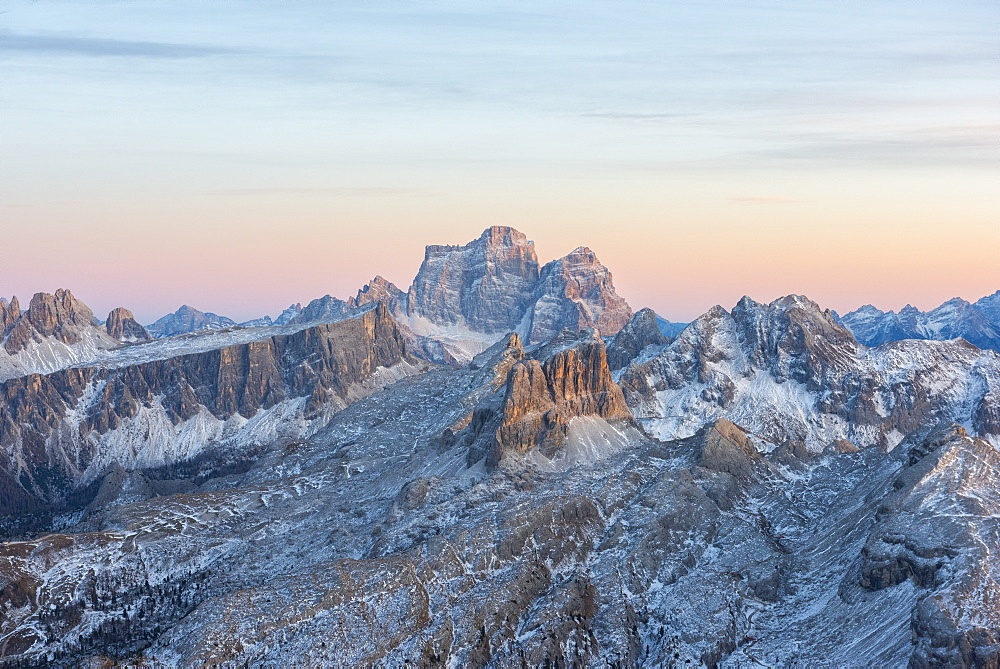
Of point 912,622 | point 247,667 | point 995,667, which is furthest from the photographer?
point 247,667

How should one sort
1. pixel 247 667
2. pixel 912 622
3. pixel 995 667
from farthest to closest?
pixel 247 667 < pixel 912 622 < pixel 995 667

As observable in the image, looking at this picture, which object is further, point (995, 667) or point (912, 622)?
point (912, 622)

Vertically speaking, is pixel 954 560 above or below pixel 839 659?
above

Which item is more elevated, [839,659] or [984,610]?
[984,610]

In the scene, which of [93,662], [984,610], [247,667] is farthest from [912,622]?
[93,662]

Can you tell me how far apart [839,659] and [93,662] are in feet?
478

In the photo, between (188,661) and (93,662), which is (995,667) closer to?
(188,661)

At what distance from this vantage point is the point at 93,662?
198 metres

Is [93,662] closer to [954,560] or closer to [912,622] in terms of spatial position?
[912,622]

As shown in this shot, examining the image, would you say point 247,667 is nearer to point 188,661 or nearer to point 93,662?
point 188,661

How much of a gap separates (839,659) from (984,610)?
2876 centimetres

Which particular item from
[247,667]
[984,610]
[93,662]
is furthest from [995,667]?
[93,662]

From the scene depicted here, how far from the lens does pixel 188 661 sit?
647 ft

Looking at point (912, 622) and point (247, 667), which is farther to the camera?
point (247, 667)
